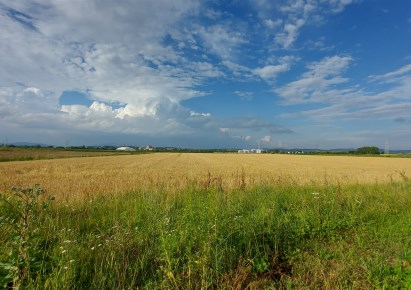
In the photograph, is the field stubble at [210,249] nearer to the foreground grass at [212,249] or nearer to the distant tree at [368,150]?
the foreground grass at [212,249]

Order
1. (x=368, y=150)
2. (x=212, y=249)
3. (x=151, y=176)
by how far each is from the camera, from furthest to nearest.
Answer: (x=368, y=150) → (x=151, y=176) → (x=212, y=249)

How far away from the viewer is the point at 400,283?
3.89 meters

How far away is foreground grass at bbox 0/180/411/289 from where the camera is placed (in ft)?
11.9

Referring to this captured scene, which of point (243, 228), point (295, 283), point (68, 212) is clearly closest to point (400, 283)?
point (295, 283)

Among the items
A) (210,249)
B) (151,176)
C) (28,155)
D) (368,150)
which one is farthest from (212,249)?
(368,150)

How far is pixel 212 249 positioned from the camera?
403cm

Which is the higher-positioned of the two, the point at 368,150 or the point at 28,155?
the point at 368,150

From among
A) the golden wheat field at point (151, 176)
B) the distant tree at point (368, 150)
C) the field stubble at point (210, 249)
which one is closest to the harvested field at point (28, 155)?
the golden wheat field at point (151, 176)

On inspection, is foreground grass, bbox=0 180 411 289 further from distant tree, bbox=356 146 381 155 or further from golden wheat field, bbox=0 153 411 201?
distant tree, bbox=356 146 381 155

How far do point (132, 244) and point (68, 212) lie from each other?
3.30 meters

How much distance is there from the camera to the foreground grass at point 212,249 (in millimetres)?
3633

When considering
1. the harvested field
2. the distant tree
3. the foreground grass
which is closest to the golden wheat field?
the foreground grass

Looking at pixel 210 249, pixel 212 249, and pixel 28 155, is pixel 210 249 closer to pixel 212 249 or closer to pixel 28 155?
pixel 212 249

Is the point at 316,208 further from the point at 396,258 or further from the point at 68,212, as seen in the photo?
the point at 68,212
